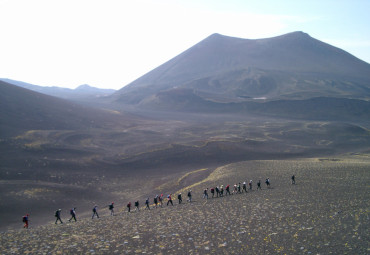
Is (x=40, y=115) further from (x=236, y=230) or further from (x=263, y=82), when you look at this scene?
(x=263, y=82)

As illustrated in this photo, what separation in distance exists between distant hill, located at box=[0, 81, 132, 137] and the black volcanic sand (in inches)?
1922

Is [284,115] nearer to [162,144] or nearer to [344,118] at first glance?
[344,118]

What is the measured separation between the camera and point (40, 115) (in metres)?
73.9

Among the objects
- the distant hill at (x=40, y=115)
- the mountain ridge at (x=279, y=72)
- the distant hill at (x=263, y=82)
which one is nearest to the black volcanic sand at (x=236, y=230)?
the distant hill at (x=40, y=115)

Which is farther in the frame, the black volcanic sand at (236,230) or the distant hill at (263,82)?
the distant hill at (263,82)

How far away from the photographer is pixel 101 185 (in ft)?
119

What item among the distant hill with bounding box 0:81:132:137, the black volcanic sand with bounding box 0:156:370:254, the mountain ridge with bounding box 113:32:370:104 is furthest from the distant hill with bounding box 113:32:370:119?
the black volcanic sand with bounding box 0:156:370:254

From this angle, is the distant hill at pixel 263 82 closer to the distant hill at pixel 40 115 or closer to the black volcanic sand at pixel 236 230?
the distant hill at pixel 40 115

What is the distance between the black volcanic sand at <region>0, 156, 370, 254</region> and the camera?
11.8 meters

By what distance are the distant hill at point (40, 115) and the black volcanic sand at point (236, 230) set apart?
160ft

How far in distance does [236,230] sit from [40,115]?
73.4m

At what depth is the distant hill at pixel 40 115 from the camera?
64.4 m

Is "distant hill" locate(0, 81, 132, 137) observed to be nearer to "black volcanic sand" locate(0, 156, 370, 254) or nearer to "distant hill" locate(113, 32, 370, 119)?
"black volcanic sand" locate(0, 156, 370, 254)

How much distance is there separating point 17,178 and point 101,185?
421 inches
